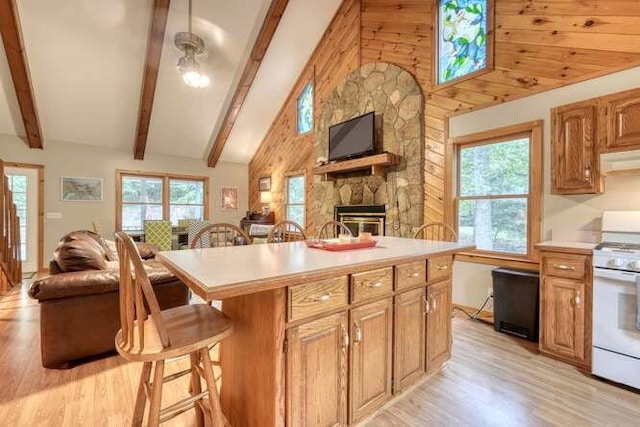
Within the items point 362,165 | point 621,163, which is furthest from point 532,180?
point 362,165

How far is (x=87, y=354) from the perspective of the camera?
7.48 ft

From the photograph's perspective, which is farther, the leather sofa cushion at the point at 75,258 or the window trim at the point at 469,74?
the window trim at the point at 469,74

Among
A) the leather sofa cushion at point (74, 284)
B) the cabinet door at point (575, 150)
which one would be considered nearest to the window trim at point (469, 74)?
the cabinet door at point (575, 150)

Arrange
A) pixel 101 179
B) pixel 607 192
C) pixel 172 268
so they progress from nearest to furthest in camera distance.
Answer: pixel 172 268, pixel 607 192, pixel 101 179

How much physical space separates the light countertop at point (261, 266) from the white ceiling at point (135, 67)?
173 inches

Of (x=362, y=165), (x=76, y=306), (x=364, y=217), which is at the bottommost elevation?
(x=76, y=306)

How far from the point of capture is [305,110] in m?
6.34

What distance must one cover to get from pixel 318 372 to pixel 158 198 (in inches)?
273

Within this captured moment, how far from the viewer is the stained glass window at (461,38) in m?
3.44

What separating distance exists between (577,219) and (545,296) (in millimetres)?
863

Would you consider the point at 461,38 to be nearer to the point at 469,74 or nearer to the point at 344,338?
the point at 469,74

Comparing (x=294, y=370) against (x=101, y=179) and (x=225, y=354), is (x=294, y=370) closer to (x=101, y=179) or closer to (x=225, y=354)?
(x=225, y=354)

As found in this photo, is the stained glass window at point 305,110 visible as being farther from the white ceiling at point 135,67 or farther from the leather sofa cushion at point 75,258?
the leather sofa cushion at point 75,258

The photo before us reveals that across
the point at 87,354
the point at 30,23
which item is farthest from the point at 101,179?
the point at 87,354
